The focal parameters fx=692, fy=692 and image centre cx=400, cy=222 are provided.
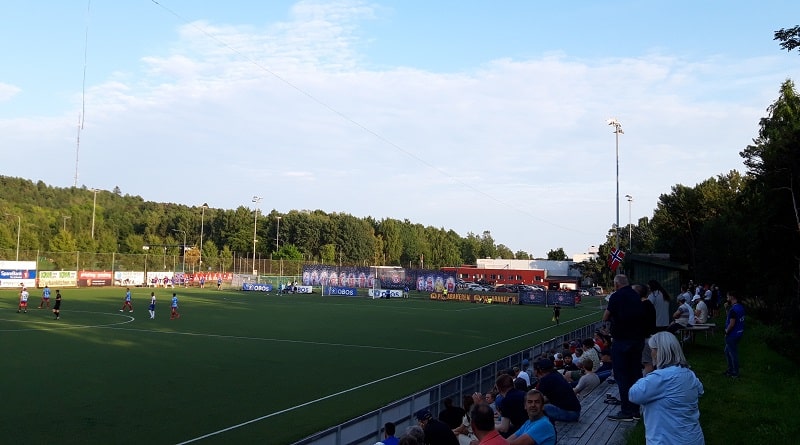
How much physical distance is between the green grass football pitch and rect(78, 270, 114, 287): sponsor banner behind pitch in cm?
3396

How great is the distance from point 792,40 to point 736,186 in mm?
56387

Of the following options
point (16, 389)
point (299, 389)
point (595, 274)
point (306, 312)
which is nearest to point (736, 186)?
point (595, 274)

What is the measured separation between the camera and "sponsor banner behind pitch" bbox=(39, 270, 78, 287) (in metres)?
66.6

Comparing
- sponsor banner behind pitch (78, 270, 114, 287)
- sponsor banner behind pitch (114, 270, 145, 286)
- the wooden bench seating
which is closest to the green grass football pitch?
the wooden bench seating

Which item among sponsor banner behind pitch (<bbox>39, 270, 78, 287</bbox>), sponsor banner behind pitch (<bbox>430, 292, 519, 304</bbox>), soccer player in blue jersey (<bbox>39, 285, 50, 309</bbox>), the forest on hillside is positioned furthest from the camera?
the forest on hillside

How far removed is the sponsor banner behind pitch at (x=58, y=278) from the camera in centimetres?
6656

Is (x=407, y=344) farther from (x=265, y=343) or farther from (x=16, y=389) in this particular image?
(x=16, y=389)

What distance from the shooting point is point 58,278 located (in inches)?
2712

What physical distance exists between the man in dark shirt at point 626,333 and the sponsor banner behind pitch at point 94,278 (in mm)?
72458

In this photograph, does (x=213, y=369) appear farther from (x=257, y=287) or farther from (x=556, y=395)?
(x=257, y=287)

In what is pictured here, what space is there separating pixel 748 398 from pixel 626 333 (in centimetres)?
407

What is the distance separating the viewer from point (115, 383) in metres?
17.8

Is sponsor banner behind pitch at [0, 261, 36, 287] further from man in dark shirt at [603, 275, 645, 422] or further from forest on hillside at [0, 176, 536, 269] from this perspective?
man in dark shirt at [603, 275, 645, 422]

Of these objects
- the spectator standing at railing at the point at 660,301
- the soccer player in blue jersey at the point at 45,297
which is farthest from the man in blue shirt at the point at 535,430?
the soccer player in blue jersey at the point at 45,297
